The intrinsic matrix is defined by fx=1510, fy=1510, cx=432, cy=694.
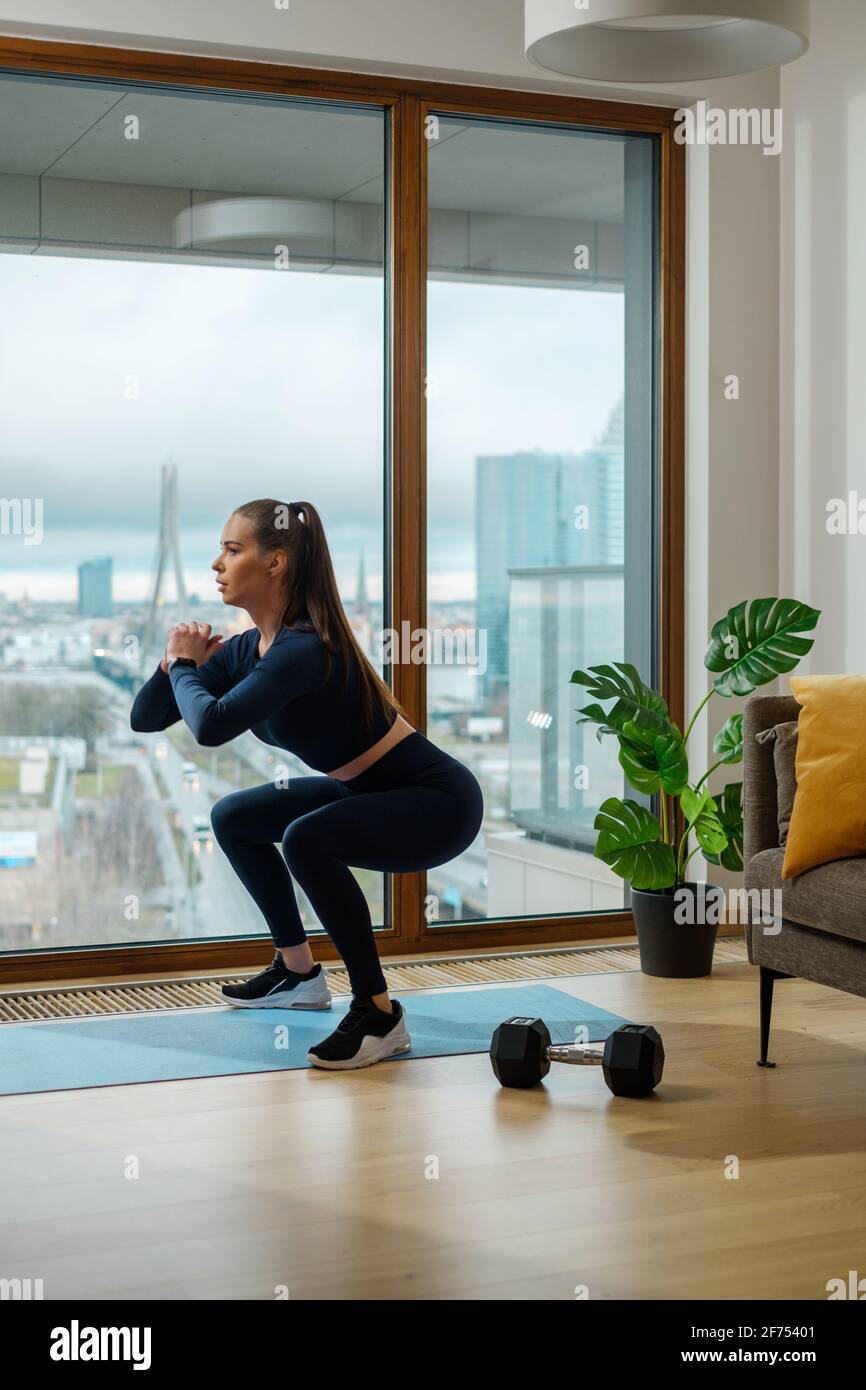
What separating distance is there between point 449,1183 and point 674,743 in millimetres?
1831

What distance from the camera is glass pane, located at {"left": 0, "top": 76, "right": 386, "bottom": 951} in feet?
13.5

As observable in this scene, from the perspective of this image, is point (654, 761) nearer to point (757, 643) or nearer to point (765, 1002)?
point (757, 643)

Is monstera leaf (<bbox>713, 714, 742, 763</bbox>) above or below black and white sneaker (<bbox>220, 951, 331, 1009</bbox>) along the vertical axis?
above

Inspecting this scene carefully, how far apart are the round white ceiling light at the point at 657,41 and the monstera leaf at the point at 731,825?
76.8 inches

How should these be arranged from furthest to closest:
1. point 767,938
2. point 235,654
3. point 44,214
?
point 44,214 < point 235,654 < point 767,938

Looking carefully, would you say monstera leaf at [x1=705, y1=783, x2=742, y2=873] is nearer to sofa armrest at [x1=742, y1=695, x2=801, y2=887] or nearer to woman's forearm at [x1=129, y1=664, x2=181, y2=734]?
sofa armrest at [x1=742, y1=695, x2=801, y2=887]

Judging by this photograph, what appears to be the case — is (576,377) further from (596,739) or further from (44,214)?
(44,214)

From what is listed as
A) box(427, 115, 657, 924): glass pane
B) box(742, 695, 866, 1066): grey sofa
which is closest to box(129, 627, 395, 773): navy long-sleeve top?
box(742, 695, 866, 1066): grey sofa

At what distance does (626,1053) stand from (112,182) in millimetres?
2701

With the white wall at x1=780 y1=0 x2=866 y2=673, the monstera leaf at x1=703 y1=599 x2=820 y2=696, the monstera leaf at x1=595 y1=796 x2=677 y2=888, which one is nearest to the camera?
the monstera leaf at x1=703 y1=599 x2=820 y2=696

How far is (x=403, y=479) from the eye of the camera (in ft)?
14.6

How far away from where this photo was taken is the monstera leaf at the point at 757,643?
402 centimetres

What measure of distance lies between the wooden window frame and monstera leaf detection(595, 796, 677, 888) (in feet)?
1.91
